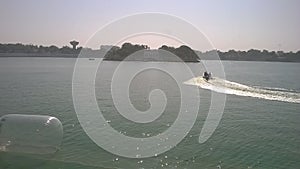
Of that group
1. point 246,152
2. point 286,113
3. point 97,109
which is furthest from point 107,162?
point 286,113

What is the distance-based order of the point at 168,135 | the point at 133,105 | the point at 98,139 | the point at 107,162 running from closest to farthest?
the point at 107,162 < the point at 98,139 < the point at 168,135 < the point at 133,105

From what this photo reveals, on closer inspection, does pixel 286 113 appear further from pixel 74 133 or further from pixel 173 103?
pixel 74 133

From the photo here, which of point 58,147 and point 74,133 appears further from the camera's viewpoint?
point 74,133

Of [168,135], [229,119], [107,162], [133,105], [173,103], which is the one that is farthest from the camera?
[173,103]

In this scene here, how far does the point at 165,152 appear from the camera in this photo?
499 inches

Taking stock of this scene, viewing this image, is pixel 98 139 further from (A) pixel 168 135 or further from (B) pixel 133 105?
(B) pixel 133 105

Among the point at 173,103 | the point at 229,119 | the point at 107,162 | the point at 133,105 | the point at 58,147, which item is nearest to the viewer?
the point at 107,162

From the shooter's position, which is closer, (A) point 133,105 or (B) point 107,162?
(B) point 107,162

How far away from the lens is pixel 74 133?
49.6ft

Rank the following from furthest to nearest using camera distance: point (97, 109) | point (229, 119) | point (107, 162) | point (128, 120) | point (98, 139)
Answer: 1. point (97, 109)
2. point (229, 119)
3. point (128, 120)
4. point (98, 139)
5. point (107, 162)

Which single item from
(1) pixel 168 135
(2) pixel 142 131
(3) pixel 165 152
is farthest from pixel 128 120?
(3) pixel 165 152

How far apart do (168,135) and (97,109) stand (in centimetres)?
804

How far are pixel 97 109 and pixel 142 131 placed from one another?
6824 mm

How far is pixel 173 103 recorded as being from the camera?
2553 cm
